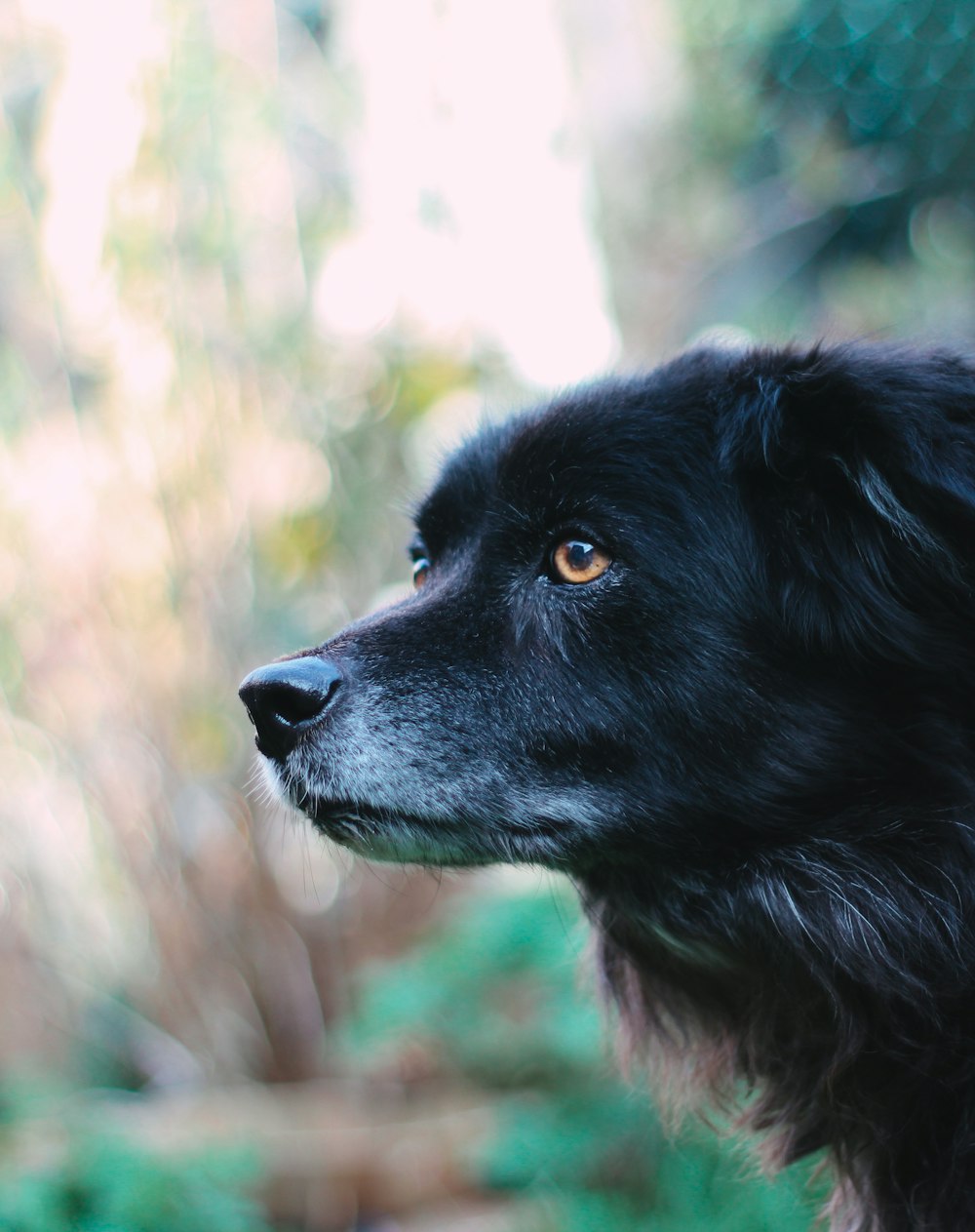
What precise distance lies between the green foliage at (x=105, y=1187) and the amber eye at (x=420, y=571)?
66.3 inches

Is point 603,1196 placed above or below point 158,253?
below

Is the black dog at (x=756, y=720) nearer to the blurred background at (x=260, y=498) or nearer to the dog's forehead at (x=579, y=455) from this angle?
the dog's forehead at (x=579, y=455)

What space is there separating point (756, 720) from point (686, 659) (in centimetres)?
15

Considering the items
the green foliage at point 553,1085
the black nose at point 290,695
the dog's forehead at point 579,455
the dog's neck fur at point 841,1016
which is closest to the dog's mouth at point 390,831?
the black nose at point 290,695

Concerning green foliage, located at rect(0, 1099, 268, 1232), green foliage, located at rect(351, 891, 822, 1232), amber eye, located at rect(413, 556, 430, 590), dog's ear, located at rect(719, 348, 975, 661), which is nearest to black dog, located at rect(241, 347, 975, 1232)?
dog's ear, located at rect(719, 348, 975, 661)

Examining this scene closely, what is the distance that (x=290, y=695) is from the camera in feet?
6.17

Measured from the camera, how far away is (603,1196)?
323 centimetres

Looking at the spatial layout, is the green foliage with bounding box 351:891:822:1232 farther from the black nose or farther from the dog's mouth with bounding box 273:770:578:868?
the black nose

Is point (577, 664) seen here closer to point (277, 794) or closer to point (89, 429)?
point (277, 794)

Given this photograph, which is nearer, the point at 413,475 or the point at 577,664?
the point at 577,664

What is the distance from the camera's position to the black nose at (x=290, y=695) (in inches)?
73.6

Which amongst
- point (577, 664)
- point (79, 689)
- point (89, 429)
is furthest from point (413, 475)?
point (577, 664)

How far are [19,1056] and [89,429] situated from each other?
2822mm

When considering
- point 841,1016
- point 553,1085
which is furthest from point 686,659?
point 553,1085
